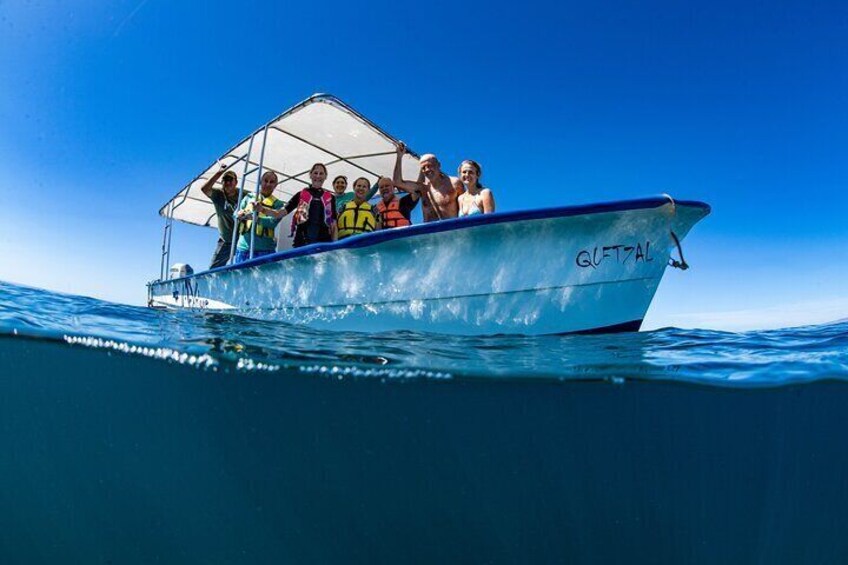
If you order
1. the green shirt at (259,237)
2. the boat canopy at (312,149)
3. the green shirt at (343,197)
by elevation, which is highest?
the boat canopy at (312,149)

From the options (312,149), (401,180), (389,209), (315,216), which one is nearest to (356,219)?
(389,209)

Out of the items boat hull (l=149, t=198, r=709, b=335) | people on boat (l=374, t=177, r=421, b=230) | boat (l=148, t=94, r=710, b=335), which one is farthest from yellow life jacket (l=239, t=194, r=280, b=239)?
boat hull (l=149, t=198, r=709, b=335)

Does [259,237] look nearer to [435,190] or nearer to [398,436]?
[435,190]

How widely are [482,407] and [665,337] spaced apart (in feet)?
9.02

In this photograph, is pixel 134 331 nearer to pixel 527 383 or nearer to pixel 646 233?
pixel 527 383

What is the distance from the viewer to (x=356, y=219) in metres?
5.47

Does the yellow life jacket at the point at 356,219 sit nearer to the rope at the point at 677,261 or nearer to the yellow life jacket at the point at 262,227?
the yellow life jacket at the point at 262,227

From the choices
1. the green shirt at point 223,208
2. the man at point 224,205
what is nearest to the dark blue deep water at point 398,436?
the man at point 224,205

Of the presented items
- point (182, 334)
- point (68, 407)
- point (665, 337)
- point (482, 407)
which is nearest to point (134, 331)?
point (182, 334)

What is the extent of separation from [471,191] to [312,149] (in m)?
3.49

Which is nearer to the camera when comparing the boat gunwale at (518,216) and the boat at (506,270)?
the boat gunwale at (518,216)

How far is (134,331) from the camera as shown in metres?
A: 4.84

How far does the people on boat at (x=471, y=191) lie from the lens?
4566 mm

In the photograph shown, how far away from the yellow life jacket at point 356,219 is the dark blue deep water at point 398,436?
158 cm
